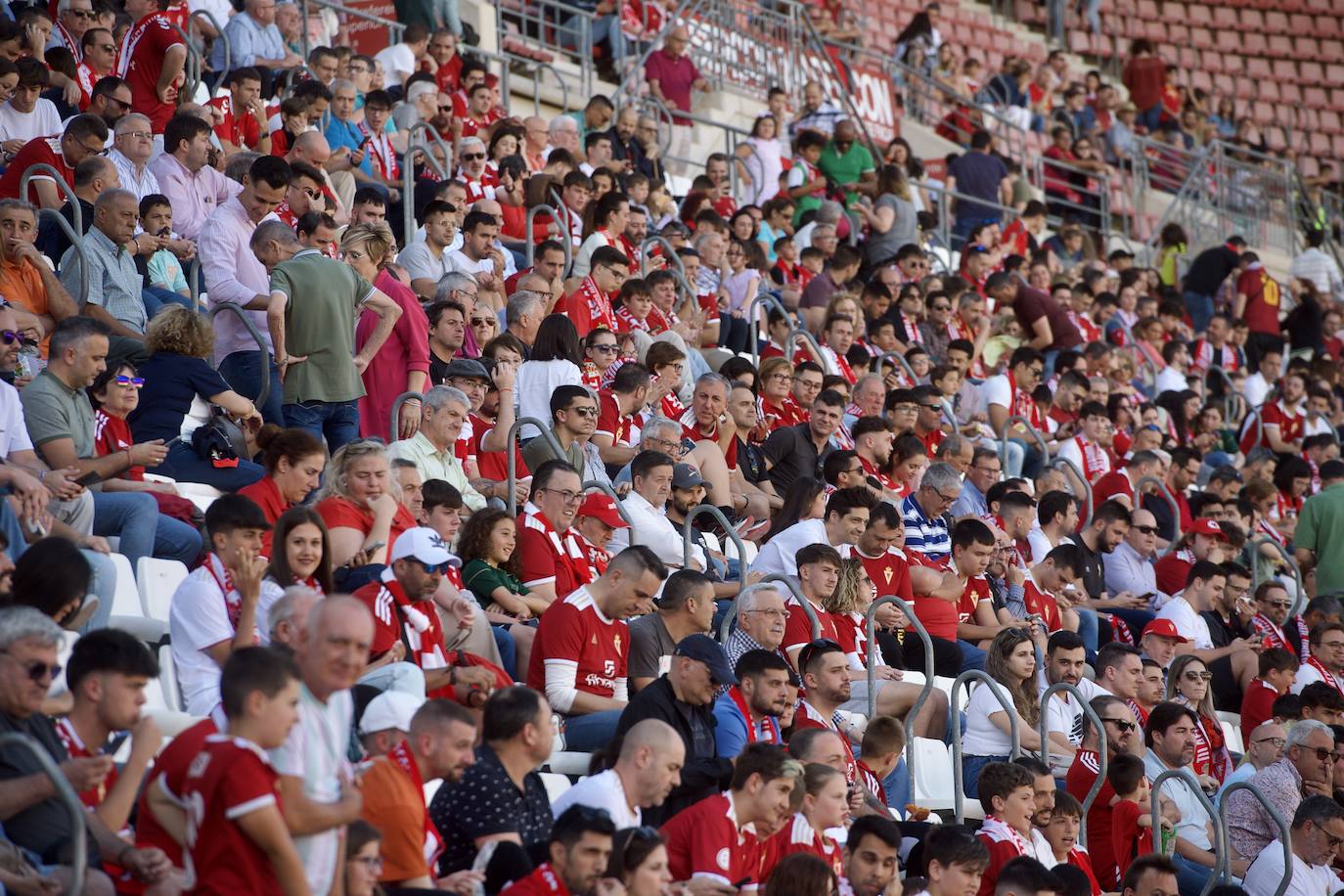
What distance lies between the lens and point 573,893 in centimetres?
522

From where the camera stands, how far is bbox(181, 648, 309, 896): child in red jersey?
4.35 meters

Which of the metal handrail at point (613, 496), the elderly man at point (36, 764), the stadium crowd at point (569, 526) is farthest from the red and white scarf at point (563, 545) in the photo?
the elderly man at point (36, 764)

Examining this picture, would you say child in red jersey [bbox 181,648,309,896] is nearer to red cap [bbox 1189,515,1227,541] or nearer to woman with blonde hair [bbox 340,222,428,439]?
woman with blonde hair [bbox 340,222,428,439]

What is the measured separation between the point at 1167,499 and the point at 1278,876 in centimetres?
455

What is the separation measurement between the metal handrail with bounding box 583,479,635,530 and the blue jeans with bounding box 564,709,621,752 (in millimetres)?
1449

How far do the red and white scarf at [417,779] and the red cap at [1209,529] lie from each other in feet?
24.7

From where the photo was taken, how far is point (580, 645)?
7.04 m

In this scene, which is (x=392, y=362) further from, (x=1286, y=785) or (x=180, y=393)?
(x=1286, y=785)

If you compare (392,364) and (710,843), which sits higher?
(710,843)

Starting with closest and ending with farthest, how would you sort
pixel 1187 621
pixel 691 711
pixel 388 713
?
pixel 388 713 < pixel 691 711 < pixel 1187 621

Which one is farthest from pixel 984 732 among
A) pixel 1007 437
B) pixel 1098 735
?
pixel 1007 437

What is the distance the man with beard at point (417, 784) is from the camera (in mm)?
5062

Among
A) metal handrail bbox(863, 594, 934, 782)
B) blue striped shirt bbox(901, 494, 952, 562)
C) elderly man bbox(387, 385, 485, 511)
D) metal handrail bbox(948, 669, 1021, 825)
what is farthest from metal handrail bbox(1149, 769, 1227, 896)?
elderly man bbox(387, 385, 485, 511)

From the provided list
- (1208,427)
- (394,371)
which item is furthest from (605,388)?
(1208,427)
